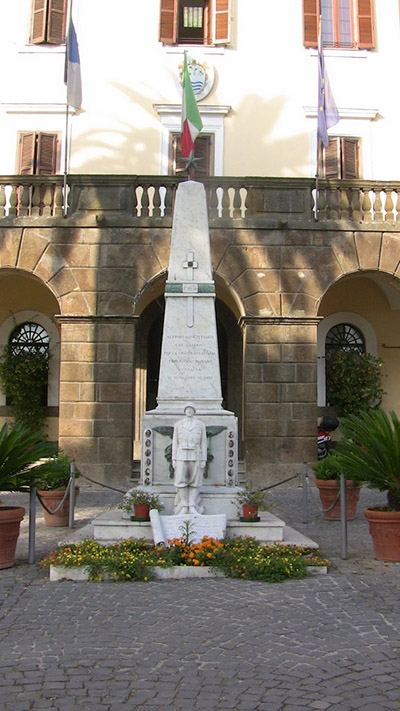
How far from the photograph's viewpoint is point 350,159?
57.7 feet

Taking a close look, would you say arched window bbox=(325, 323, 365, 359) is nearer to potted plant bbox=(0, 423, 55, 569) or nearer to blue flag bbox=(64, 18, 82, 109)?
blue flag bbox=(64, 18, 82, 109)

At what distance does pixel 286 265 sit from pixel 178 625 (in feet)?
34.2

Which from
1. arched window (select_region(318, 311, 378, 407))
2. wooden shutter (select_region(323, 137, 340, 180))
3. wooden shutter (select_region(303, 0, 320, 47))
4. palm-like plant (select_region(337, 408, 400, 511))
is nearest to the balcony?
wooden shutter (select_region(323, 137, 340, 180))

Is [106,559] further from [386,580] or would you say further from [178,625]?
[386,580]

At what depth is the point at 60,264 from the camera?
14.7 meters

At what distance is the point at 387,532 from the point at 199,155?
12.6m

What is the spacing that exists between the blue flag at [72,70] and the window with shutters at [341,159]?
6.24 m

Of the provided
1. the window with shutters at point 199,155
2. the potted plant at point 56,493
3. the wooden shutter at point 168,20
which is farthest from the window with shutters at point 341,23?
the potted plant at point 56,493

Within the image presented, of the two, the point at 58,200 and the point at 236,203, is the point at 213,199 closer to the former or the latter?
the point at 236,203

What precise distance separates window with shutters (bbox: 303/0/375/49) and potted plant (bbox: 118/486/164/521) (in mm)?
14197

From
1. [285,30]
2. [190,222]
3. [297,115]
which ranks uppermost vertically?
[285,30]

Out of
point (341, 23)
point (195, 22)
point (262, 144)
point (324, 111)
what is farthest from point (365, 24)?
point (324, 111)

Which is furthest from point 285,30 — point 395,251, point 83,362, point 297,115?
point 83,362

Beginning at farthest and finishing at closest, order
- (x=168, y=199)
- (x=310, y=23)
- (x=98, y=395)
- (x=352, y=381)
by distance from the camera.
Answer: (x=310, y=23) → (x=352, y=381) → (x=168, y=199) → (x=98, y=395)
